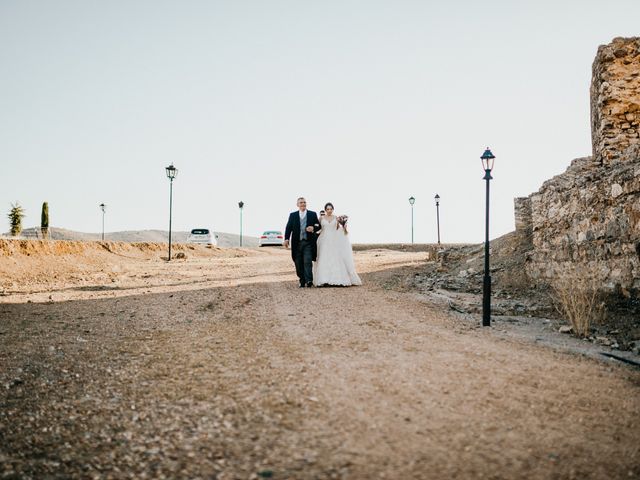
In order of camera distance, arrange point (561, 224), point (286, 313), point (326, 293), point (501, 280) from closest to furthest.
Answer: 1. point (286, 313)
2. point (561, 224)
3. point (326, 293)
4. point (501, 280)

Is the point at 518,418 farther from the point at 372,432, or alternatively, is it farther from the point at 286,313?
the point at 286,313

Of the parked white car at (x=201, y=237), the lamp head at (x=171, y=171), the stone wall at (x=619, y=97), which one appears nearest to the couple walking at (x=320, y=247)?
the stone wall at (x=619, y=97)

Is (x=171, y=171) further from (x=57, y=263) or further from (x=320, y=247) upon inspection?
(x=320, y=247)

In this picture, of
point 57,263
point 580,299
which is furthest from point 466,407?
point 57,263

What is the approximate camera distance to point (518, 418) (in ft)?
10.9

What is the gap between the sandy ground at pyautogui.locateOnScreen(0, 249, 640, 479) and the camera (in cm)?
277

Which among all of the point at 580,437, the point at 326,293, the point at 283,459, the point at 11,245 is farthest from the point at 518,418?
the point at 11,245

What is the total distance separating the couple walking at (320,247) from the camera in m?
11.8

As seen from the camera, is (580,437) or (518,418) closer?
(580,437)

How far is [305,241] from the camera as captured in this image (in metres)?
11.7

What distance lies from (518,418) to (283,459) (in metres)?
1.81

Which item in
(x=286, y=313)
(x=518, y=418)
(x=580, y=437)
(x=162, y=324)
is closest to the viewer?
(x=580, y=437)

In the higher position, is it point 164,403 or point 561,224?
point 561,224

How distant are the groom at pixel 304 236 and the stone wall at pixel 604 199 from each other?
5535 millimetres
